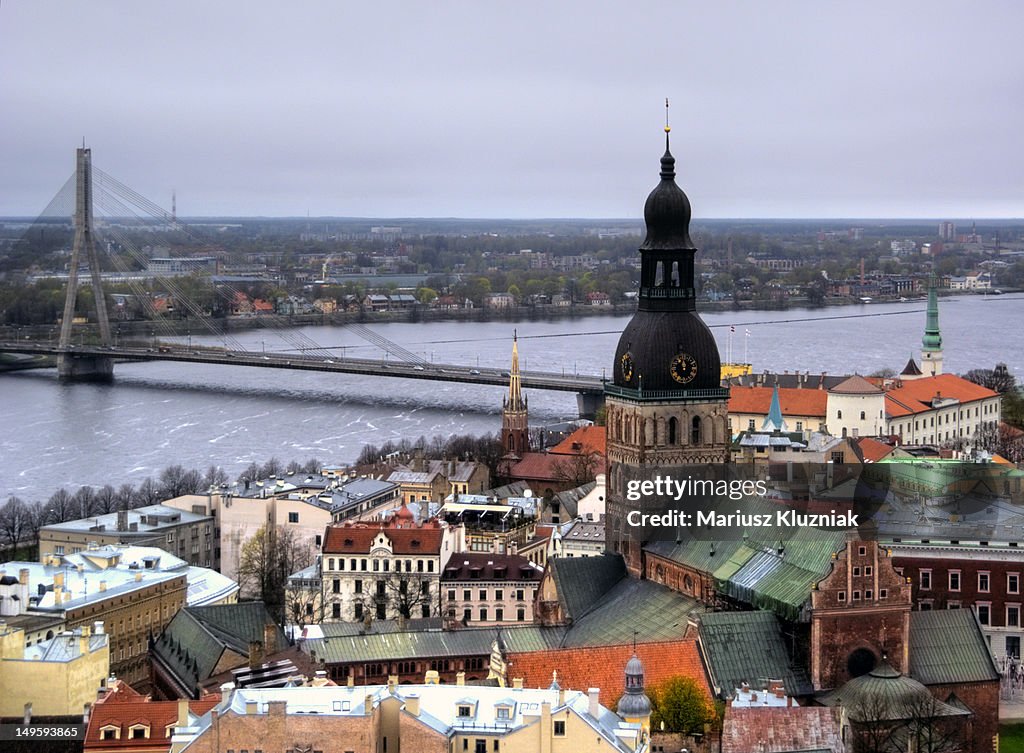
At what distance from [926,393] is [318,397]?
1010 inches

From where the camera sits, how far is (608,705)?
22844 mm

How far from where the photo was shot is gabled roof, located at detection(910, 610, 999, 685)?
77.5ft

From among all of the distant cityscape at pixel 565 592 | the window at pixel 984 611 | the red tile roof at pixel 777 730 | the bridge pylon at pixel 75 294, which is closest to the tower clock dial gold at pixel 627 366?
the distant cityscape at pixel 565 592

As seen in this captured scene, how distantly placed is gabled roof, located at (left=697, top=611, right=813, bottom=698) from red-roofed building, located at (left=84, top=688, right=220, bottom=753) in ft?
19.4

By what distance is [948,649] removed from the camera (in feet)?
78.6

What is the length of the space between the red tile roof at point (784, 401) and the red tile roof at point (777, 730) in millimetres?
30784

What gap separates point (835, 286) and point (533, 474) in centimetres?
10769

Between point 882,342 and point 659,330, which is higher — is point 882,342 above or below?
below

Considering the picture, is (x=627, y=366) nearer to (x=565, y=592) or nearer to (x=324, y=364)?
(x=565, y=592)

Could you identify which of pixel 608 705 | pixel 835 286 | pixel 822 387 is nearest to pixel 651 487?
pixel 608 705

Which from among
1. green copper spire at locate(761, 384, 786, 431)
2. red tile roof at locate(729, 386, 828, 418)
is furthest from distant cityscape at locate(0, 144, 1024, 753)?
red tile roof at locate(729, 386, 828, 418)

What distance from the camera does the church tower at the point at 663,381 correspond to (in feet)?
92.8

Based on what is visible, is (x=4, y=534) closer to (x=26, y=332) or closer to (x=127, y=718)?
(x=127, y=718)

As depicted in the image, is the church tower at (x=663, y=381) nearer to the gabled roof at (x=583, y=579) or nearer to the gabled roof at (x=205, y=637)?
the gabled roof at (x=583, y=579)
